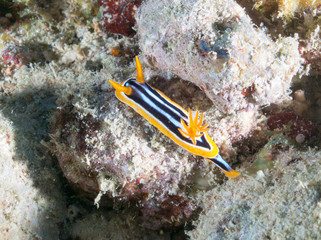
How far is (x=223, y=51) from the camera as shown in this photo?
95.6 inches

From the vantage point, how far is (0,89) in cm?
446

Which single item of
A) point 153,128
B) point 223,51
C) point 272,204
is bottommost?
point 153,128

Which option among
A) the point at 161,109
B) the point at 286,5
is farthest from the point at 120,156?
the point at 286,5

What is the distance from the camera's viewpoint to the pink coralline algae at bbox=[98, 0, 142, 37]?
3785 millimetres

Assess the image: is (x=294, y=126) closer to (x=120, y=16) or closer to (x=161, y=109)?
(x=161, y=109)

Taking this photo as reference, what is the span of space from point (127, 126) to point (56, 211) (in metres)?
2.05

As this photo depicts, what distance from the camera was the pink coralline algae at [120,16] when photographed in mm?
3785

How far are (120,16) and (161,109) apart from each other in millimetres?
1901

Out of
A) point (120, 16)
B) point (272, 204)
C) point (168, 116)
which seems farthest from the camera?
point (120, 16)

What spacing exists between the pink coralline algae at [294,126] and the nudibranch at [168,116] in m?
0.98

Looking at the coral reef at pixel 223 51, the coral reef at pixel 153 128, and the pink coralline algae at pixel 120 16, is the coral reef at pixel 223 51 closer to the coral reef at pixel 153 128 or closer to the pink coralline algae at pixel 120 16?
the coral reef at pixel 153 128

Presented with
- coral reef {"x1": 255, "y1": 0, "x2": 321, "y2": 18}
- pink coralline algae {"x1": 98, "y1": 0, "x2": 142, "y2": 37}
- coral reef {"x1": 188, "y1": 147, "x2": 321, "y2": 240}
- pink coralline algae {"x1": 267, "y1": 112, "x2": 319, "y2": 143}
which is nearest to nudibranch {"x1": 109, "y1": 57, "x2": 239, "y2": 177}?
coral reef {"x1": 188, "y1": 147, "x2": 321, "y2": 240}

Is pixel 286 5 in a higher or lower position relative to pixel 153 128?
higher

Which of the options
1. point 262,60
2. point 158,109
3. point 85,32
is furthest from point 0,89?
point 262,60
